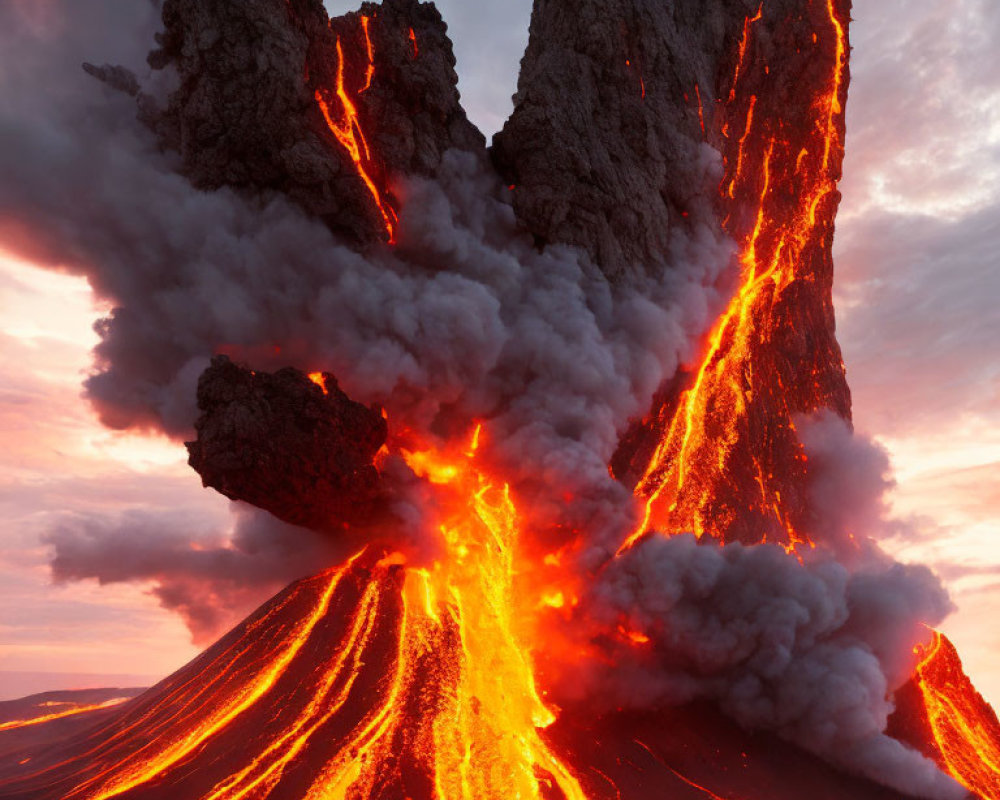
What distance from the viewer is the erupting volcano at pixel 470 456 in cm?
2061

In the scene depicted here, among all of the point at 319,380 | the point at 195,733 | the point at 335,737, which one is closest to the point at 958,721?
the point at 335,737

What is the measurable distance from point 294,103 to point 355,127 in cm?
245

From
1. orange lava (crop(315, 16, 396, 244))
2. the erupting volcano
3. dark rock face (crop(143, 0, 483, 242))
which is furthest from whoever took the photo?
orange lava (crop(315, 16, 396, 244))

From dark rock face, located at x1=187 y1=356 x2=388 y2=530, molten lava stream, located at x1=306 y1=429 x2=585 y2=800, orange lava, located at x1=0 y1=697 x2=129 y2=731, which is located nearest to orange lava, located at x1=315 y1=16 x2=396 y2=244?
dark rock face, located at x1=187 y1=356 x2=388 y2=530

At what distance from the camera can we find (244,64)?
2327cm

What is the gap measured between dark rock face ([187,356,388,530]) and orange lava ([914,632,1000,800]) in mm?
19434

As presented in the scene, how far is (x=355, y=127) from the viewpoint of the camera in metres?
25.7

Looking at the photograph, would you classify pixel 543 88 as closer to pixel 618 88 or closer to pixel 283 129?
pixel 618 88

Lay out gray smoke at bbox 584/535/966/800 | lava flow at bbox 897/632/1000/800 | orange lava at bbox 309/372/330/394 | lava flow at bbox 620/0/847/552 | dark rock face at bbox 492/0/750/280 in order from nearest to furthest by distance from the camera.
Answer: orange lava at bbox 309/372/330/394, gray smoke at bbox 584/535/966/800, lava flow at bbox 897/632/1000/800, dark rock face at bbox 492/0/750/280, lava flow at bbox 620/0/847/552

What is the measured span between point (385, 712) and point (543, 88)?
19.6 m

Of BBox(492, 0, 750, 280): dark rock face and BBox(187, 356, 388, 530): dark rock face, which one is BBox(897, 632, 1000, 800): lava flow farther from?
BBox(187, 356, 388, 530): dark rock face

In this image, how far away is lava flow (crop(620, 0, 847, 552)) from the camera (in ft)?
97.2

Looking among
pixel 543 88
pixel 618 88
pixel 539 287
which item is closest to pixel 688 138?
pixel 618 88

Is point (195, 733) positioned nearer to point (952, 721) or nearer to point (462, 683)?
point (462, 683)
